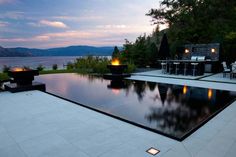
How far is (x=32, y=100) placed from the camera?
20.5 feet

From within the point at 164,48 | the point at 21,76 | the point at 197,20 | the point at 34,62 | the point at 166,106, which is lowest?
the point at 166,106

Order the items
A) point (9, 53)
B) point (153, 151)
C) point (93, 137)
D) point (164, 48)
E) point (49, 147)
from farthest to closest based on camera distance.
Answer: point (9, 53) → point (164, 48) → point (93, 137) → point (49, 147) → point (153, 151)

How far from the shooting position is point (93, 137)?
11.0 feet

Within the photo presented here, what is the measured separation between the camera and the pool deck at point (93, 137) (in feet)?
9.29

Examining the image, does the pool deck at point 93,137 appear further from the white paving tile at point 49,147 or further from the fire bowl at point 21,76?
the fire bowl at point 21,76

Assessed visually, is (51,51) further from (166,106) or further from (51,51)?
(166,106)

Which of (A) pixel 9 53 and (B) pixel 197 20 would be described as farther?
(A) pixel 9 53

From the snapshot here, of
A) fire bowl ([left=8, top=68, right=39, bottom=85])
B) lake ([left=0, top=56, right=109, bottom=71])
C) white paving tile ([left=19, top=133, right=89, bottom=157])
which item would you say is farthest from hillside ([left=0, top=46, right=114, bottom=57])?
white paving tile ([left=19, top=133, right=89, bottom=157])

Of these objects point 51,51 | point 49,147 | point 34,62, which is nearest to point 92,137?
point 49,147

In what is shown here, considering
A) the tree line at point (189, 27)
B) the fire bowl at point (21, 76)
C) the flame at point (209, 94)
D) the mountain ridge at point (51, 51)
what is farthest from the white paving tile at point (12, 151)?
the mountain ridge at point (51, 51)

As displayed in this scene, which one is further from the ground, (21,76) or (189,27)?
(189,27)

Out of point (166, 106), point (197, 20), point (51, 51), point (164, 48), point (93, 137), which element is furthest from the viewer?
point (51, 51)

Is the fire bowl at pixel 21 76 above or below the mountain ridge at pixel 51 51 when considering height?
below

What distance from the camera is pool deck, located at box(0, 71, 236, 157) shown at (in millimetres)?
2832
